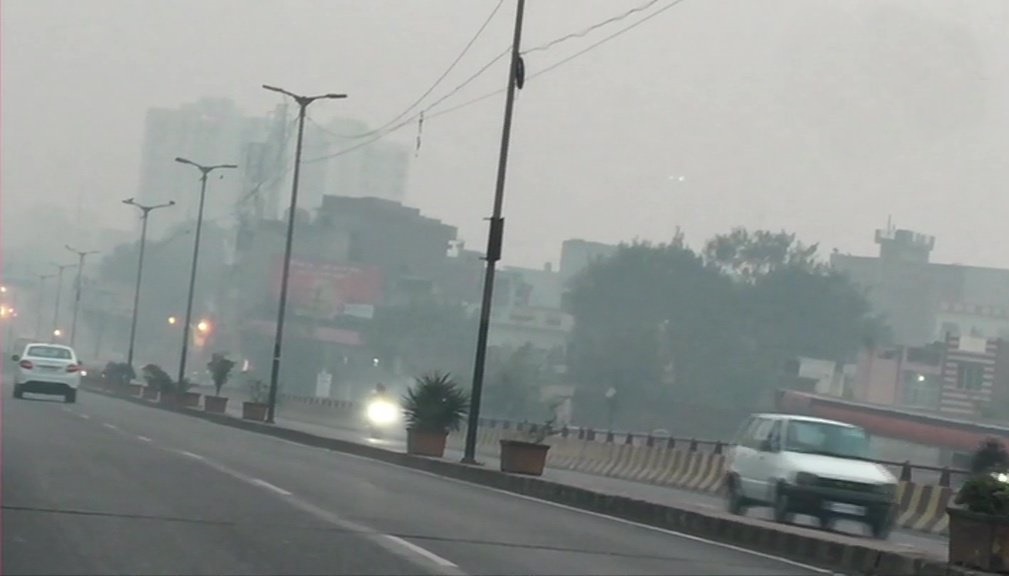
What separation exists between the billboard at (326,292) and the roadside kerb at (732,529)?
101915mm

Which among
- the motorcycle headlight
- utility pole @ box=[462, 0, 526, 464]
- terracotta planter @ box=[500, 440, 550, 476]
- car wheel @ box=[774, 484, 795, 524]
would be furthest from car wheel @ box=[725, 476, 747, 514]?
the motorcycle headlight

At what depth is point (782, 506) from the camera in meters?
24.0

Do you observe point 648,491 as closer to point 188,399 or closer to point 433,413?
point 433,413

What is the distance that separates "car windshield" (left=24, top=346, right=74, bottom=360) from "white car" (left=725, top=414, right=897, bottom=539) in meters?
27.4

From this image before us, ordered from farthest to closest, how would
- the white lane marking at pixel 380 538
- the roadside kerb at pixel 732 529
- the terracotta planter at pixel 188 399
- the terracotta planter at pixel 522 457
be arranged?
the terracotta planter at pixel 188 399, the terracotta planter at pixel 522 457, the roadside kerb at pixel 732 529, the white lane marking at pixel 380 538

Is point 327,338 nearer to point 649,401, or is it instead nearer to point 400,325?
point 400,325

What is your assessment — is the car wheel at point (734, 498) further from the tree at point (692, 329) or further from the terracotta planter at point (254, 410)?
the tree at point (692, 329)

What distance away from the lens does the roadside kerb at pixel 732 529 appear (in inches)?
679

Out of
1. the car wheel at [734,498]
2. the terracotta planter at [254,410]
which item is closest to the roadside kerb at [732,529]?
the car wheel at [734,498]

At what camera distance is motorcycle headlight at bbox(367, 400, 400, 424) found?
66375mm

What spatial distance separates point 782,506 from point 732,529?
12.6ft

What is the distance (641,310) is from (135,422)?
74.8 meters

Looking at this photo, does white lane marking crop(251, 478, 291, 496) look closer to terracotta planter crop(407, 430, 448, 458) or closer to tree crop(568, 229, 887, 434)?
terracotta planter crop(407, 430, 448, 458)

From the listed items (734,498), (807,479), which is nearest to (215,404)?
(734,498)
